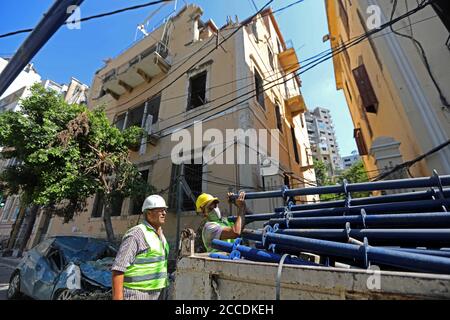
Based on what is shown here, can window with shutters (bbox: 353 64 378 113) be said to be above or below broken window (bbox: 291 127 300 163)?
below

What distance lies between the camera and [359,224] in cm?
189

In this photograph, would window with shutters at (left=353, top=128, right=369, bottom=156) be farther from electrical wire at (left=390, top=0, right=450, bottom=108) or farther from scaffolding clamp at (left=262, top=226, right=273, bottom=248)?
scaffolding clamp at (left=262, top=226, right=273, bottom=248)

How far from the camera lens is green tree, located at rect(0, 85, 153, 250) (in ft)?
21.4

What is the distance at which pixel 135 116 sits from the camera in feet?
39.8

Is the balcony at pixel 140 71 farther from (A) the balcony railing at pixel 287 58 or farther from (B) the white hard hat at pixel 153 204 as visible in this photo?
(B) the white hard hat at pixel 153 204

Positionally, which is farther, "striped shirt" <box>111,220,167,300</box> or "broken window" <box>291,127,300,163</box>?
"broken window" <box>291,127,300,163</box>

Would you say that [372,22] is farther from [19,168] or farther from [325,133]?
[325,133]

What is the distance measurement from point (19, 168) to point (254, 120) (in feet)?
27.1

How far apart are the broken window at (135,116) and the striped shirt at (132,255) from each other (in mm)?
10423

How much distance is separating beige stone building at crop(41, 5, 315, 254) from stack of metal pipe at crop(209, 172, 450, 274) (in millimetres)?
4268

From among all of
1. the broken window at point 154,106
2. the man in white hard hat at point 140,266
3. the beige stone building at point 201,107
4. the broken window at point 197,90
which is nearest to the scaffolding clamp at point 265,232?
the man in white hard hat at point 140,266

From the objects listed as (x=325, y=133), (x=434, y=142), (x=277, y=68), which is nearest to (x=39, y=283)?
(x=434, y=142)

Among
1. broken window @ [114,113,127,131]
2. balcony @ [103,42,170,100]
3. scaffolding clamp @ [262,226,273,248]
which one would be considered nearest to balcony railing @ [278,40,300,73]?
balcony @ [103,42,170,100]

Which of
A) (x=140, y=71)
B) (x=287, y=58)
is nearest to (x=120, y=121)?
(x=140, y=71)
